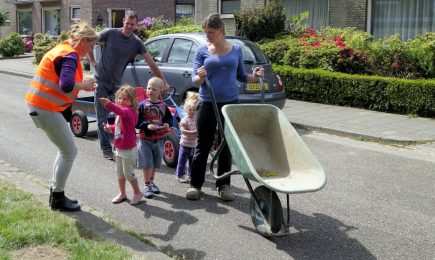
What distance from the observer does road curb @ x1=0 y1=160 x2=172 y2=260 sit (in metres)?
4.20

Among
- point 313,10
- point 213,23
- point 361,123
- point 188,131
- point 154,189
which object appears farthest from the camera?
point 313,10

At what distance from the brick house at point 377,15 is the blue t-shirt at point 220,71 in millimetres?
12259

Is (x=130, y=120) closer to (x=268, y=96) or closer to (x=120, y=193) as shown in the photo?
(x=120, y=193)

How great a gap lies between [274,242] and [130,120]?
6.11ft

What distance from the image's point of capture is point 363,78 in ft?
40.5

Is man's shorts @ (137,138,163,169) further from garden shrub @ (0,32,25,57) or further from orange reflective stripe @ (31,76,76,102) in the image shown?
garden shrub @ (0,32,25,57)

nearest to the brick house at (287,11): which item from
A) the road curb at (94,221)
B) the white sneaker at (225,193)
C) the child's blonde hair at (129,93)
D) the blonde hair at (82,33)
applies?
the white sneaker at (225,193)

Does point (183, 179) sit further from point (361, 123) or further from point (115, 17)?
point (115, 17)

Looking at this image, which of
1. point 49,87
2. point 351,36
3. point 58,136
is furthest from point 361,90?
point 49,87

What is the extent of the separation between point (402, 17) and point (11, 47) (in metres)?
21.9

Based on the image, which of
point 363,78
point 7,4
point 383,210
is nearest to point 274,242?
point 383,210

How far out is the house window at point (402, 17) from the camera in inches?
631

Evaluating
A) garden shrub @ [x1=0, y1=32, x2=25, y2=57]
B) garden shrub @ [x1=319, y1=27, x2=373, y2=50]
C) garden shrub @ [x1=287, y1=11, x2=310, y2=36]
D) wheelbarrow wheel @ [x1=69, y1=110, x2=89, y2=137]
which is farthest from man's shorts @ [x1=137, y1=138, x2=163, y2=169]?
garden shrub @ [x1=0, y1=32, x2=25, y2=57]

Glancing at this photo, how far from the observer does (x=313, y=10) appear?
1905 centimetres
